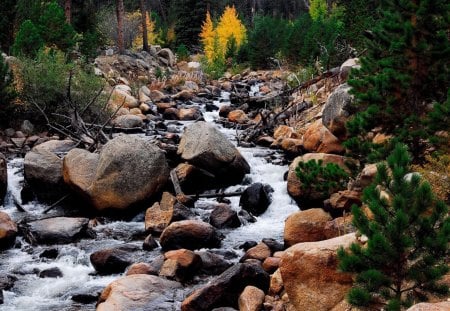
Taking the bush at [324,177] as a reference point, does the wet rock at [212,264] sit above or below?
below

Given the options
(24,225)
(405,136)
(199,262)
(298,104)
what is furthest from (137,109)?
(405,136)

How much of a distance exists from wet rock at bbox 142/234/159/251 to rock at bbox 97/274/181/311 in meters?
1.89

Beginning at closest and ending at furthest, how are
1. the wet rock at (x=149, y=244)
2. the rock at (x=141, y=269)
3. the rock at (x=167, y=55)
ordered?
the rock at (x=141, y=269)
the wet rock at (x=149, y=244)
the rock at (x=167, y=55)

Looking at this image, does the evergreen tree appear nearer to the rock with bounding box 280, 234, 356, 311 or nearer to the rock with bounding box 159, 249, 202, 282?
the rock with bounding box 280, 234, 356, 311

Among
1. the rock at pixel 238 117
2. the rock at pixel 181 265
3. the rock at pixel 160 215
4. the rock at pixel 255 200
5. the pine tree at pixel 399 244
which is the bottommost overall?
the rock at pixel 238 117

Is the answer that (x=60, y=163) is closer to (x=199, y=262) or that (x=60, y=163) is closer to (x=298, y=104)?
(x=199, y=262)

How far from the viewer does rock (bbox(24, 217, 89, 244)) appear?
1009cm

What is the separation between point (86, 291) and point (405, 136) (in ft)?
18.1

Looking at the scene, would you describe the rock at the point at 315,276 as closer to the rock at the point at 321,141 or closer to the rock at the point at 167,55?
the rock at the point at 321,141

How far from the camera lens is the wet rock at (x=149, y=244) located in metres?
9.87

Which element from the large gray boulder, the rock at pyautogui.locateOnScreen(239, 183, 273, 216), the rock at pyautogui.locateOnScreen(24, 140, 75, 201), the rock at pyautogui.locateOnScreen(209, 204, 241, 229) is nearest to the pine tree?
the rock at pyautogui.locateOnScreen(209, 204, 241, 229)

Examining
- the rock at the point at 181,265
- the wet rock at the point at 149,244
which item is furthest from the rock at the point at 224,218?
the rock at the point at 181,265

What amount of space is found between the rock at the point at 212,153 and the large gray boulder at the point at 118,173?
3.90 feet

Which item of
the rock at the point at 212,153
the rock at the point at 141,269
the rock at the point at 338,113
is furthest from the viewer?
the rock at the point at 212,153
